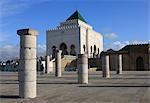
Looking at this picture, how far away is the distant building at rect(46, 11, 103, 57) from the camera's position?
233 ft

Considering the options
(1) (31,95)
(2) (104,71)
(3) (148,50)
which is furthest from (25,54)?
(3) (148,50)

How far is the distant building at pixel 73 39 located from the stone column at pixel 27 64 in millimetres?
58509

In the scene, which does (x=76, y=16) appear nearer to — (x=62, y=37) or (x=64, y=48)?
(x=62, y=37)

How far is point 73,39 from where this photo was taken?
7200 centimetres

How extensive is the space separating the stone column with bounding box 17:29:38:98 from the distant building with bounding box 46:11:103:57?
5851cm

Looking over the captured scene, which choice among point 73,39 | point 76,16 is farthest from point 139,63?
point 76,16

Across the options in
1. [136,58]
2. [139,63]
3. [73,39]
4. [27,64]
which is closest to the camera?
[27,64]

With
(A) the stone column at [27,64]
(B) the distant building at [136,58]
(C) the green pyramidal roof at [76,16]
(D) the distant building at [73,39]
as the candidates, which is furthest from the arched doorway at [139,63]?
(A) the stone column at [27,64]

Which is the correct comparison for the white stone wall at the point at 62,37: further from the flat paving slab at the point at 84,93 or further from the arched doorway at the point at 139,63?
the flat paving slab at the point at 84,93

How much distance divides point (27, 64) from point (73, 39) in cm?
6141

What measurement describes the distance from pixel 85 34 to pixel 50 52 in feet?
35.7

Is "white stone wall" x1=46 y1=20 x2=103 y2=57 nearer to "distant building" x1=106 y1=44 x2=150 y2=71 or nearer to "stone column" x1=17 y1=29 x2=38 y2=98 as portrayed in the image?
"distant building" x1=106 y1=44 x2=150 y2=71

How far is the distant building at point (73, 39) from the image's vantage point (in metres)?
71.1

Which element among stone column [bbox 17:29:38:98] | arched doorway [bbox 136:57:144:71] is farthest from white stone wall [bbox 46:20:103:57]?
stone column [bbox 17:29:38:98]
